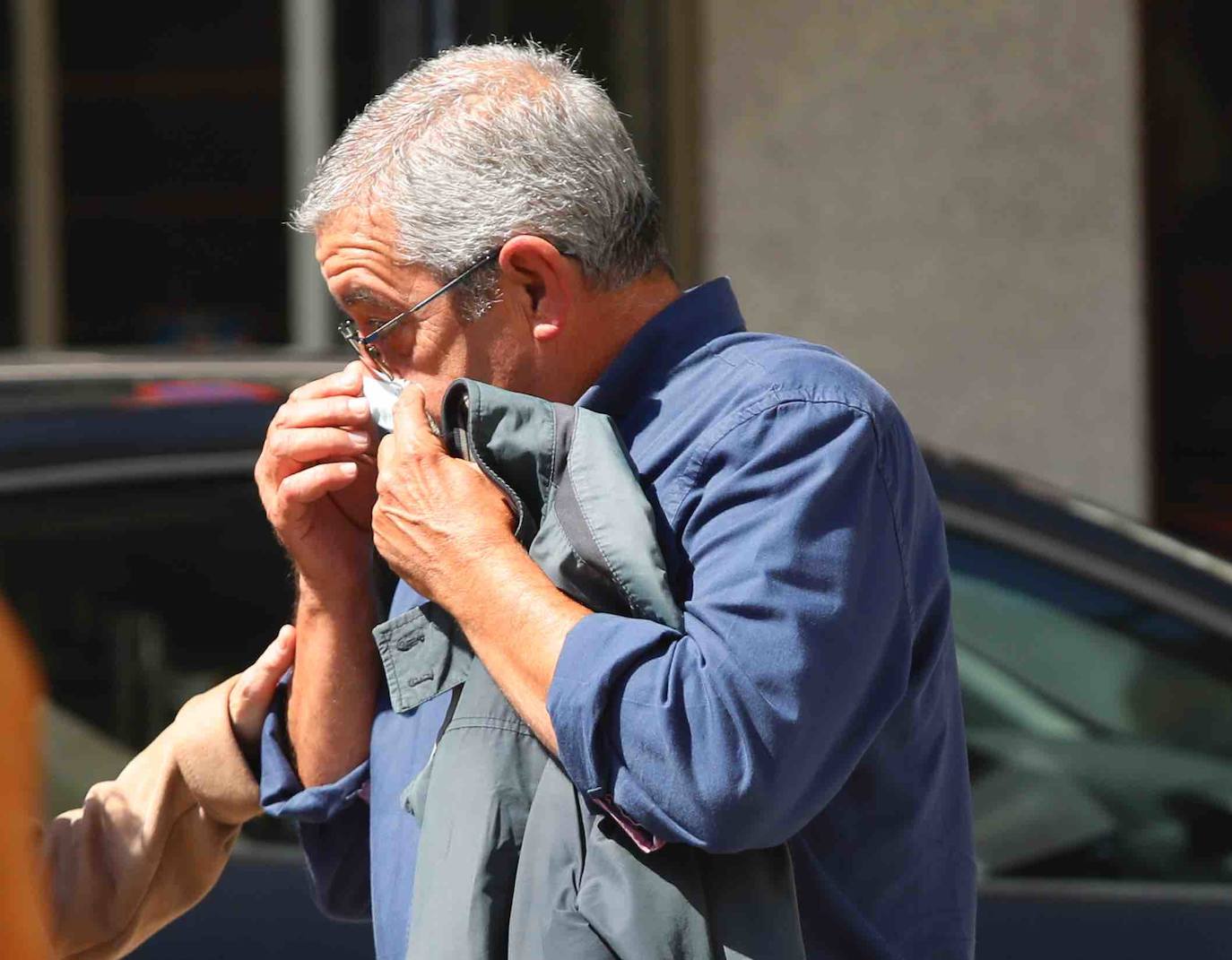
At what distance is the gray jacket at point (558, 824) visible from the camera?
146 cm

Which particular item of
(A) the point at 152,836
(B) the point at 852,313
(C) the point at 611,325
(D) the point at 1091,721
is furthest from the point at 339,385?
(B) the point at 852,313

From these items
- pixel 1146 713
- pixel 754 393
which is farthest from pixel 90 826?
pixel 1146 713

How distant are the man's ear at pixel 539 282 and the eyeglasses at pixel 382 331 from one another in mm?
20

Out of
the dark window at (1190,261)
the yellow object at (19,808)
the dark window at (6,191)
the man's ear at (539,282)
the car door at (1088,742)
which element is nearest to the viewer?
the yellow object at (19,808)

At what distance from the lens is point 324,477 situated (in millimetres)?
1762

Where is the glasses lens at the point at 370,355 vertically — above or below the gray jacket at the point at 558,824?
above

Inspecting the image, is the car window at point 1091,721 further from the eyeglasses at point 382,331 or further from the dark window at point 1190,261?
the dark window at point 1190,261

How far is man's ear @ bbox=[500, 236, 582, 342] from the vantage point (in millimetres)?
1661

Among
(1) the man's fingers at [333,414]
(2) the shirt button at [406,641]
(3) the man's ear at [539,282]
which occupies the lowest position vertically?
(2) the shirt button at [406,641]

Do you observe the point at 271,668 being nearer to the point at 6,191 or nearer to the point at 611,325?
the point at 611,325

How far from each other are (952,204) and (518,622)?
4.74 m

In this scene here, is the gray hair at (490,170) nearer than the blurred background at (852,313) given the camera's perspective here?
Yes

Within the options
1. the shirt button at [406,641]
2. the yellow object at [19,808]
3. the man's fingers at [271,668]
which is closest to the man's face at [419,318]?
the shirt button at [406,641]

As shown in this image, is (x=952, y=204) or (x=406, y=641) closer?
(x=406, y=641)
